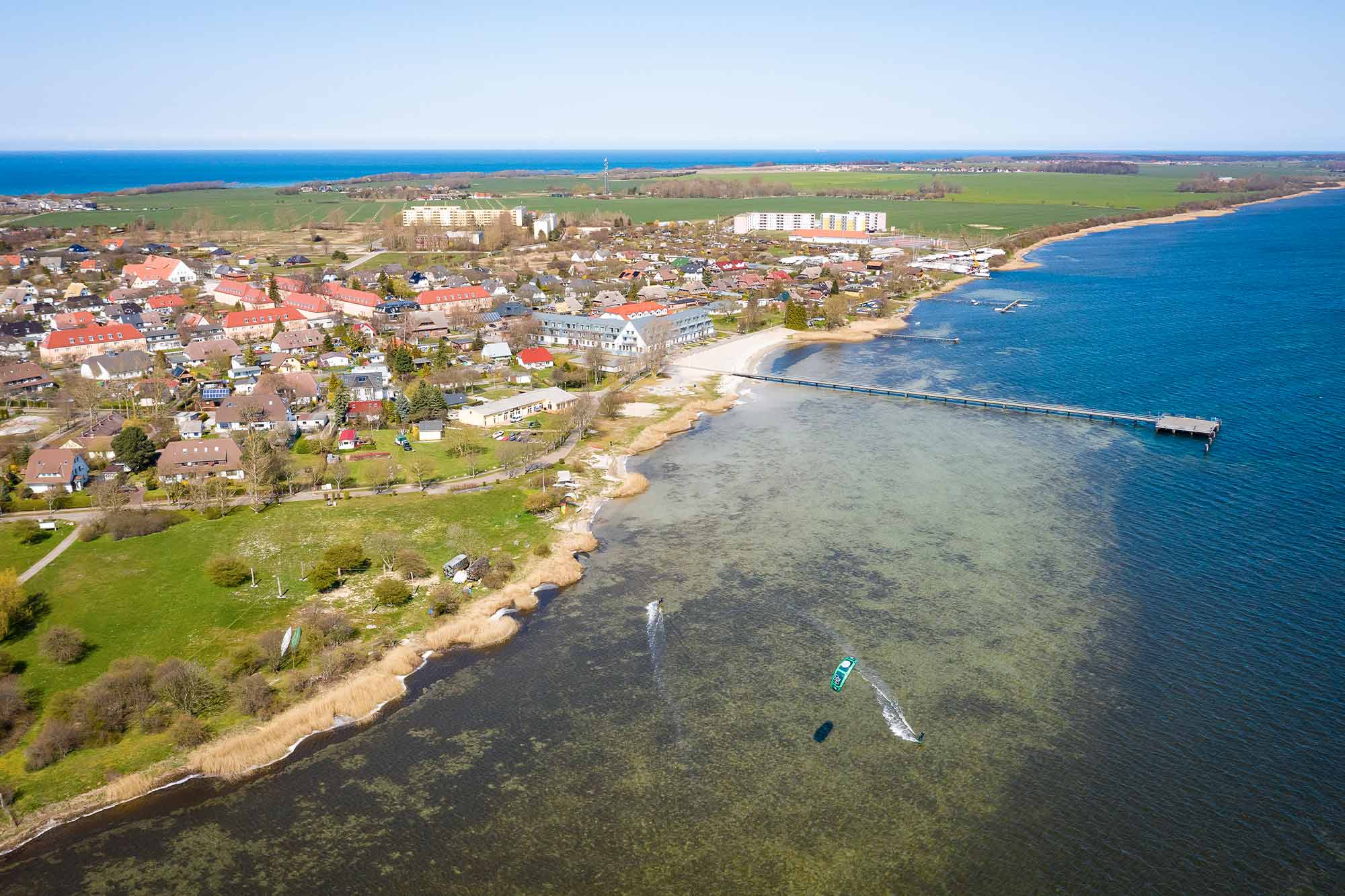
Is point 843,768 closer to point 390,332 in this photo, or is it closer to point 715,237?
point 390,332

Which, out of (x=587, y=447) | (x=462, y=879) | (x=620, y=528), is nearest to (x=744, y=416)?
(x=587, y=447)

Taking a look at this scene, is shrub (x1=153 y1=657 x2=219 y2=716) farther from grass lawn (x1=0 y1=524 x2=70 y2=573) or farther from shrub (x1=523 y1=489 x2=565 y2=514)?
shrub (x1=523 y1=489 x2=565 y2=514)

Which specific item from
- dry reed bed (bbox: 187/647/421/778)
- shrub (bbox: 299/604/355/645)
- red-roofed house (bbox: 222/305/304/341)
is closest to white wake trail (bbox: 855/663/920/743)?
dry reed bed (bbox: 187/647/421/778)

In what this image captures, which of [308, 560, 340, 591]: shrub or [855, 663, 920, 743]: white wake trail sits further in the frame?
[308, 560, 340, 591]: shrub

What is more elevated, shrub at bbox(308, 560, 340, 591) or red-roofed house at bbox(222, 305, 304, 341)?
red-roofed house at bbox(222, 305, 304, 341)

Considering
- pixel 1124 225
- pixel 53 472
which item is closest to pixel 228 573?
pixel 53 472

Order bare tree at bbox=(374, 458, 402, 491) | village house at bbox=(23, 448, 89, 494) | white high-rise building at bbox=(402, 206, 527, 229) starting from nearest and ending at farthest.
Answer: village house at bbox=(23, 448, 89, 494) < bare tree at bbox=(374, 458, 402, 491) < white high-rise building at bbox=(402, 206, 527, 229)

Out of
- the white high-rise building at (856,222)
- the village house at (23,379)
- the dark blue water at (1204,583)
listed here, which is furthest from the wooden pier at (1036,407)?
the white high-rise building at (856,222)
